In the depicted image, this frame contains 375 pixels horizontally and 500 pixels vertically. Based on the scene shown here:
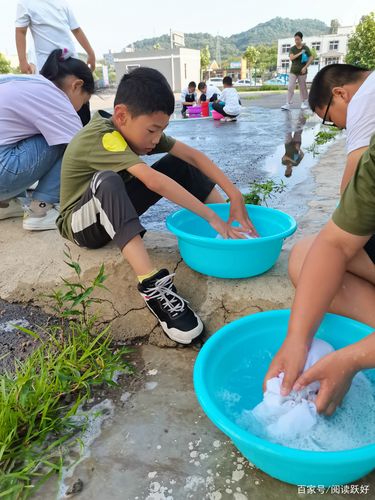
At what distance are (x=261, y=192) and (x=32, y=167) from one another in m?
1.59

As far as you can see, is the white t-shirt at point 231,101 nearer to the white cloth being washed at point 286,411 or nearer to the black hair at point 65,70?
the black hair at point 65,70

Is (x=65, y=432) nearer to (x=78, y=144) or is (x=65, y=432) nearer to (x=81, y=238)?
(x=81, y=238)

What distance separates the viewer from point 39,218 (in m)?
2.29

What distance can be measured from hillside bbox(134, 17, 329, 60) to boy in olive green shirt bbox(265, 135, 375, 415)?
16057cm

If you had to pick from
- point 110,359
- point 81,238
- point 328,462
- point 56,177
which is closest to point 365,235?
point 328,462

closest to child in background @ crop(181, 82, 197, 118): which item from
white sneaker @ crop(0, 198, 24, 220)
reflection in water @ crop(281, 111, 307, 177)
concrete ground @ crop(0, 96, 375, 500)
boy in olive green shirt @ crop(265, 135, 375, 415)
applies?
reflection in water @ crop(281, 111, 307, 177)

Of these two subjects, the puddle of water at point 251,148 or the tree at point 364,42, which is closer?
the puddle of water at point 251,148

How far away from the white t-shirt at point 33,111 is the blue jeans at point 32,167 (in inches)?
2.2

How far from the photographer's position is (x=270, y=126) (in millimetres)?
7207

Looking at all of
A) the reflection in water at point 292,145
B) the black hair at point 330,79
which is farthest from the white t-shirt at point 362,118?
the reflection in water at point 292,145

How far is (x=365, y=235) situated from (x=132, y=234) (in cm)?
86

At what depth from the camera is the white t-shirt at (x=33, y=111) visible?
6.89 feet

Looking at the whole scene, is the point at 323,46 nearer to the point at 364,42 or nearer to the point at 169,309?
the point at 364,42

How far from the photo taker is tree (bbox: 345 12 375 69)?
74.8 ft
